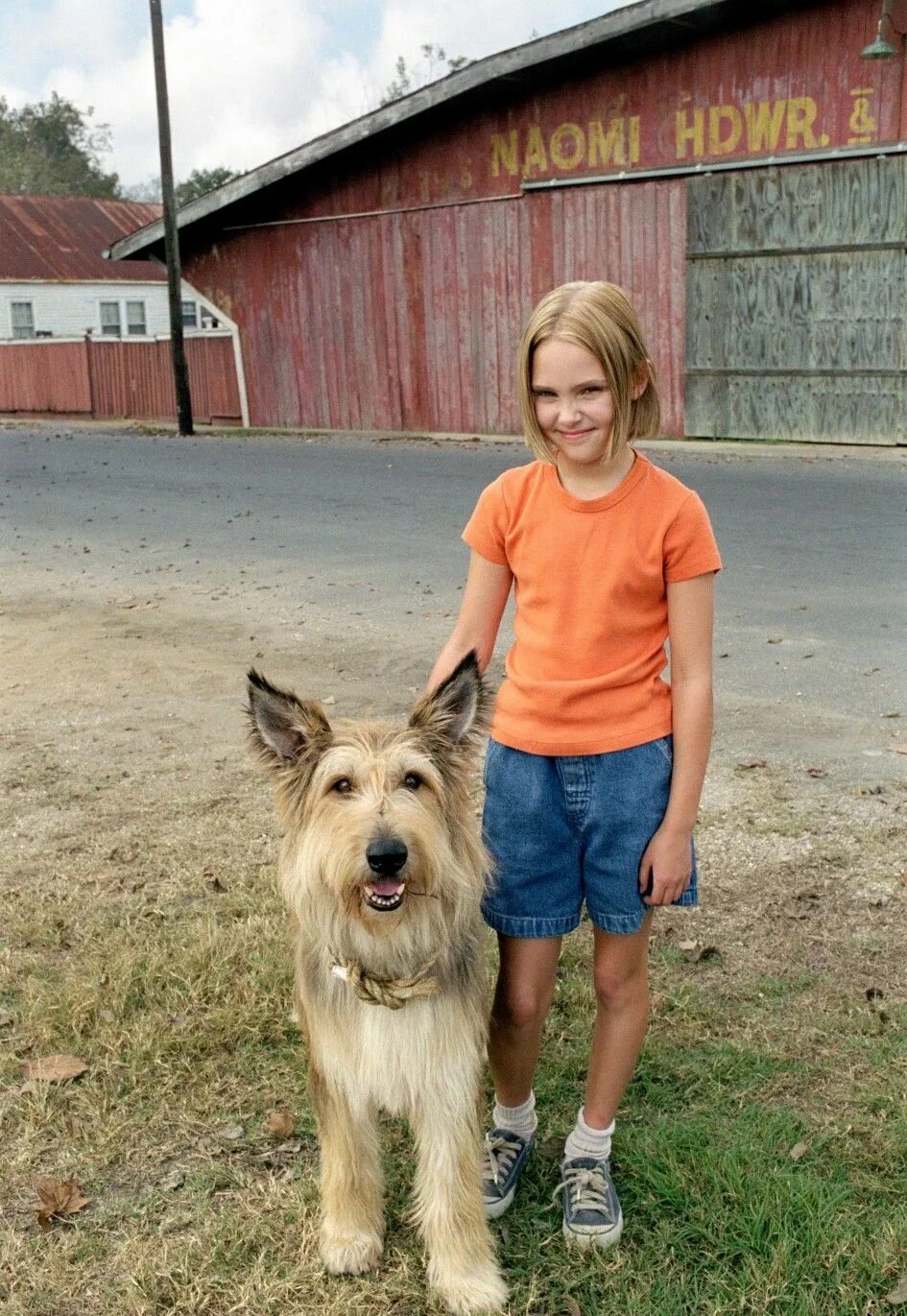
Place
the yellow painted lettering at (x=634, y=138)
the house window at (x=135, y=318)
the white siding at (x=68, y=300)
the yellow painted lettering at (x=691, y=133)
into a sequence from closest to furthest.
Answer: the yellow painted lettering at (x=691, y=133)
the yellow painted lettering at (x=634, y=138)
the white siding at (x=68, y=300)
the house window at (x=135, y=318)

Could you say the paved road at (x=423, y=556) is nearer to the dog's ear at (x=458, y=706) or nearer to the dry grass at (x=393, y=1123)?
the dry grass at (x=393, y=1123)

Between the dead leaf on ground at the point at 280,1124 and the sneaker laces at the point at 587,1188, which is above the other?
the sneaker laces at the point at 587,1188

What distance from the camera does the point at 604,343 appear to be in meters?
2.71

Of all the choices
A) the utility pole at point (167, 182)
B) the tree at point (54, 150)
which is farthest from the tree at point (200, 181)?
the utility pole at point (167, 182)

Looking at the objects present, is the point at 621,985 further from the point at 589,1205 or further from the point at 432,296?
the point at 432,296

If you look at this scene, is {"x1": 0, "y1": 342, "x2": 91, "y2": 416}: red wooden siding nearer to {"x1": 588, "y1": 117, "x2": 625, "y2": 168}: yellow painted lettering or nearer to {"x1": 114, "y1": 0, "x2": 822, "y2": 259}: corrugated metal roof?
{"x1": 114, "y1": 0, "x2": 822, "y2": 259}: corrugated metal roof

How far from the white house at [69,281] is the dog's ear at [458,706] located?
40.9m

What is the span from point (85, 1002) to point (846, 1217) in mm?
2320

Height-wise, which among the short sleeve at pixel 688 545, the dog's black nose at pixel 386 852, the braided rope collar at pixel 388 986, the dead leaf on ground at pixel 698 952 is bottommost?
the dead leaf on ground at pixel 698 952

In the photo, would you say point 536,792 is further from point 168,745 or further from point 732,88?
point 732,88

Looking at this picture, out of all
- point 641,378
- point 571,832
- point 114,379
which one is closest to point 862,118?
point 641,378

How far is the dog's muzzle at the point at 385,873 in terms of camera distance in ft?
8.22

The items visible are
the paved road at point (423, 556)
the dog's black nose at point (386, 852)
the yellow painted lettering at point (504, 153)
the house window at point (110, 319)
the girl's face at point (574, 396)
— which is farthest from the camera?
the house window at point (110, 319)

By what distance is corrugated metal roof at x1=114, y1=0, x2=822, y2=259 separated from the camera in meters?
16.9
